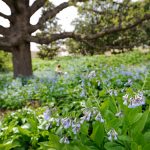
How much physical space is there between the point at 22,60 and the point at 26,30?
1.08 meters

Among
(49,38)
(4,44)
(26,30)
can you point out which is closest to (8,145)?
(49,38)

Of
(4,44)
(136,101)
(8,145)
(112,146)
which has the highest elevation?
(4,44)

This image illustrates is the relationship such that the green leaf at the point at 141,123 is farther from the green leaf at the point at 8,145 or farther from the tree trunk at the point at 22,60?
the tree trunk at the point at 22,60

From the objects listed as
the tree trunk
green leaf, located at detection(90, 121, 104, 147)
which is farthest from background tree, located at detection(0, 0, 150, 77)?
green leaf, located at detection(90, 121, 104, 147)

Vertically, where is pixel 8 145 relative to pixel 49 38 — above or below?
below

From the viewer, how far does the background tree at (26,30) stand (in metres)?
12.1

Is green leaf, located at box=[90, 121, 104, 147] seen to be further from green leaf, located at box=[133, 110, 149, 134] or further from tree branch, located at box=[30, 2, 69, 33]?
tree branch, located at box=[30, 2, 69, 33]

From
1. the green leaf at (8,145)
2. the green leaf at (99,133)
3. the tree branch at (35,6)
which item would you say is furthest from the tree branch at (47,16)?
the green leaf at (99,133)

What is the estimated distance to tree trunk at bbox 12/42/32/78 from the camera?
41.4 feet

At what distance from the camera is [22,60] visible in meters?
12.7

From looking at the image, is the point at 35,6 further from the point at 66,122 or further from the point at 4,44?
the point at 66,122

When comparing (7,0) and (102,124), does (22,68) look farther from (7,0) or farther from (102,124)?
(102,124)

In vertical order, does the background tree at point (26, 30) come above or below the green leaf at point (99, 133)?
above

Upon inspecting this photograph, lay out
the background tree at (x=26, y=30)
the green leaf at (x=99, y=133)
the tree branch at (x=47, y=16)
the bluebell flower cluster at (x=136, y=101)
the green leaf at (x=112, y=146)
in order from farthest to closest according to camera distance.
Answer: the tree branch at (x=47, y=16), the background tree at (x=26, y=30), the green leaf at (x=99, y=133), the green leaf at (x=112, y=146), the bluebell flower cluster at (x=136, y=101)
